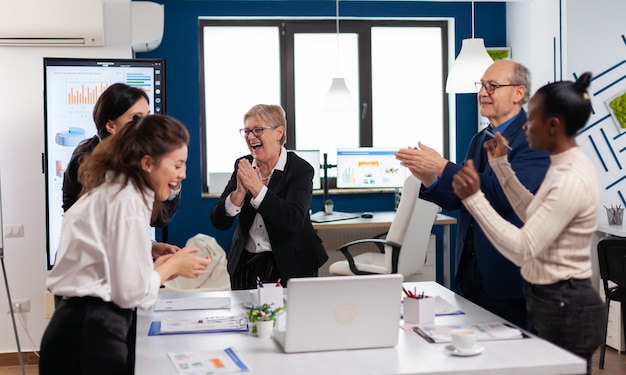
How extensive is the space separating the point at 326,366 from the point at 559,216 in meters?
0.75

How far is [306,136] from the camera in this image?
6.80m

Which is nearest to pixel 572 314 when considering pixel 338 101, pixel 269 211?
pixel 269 211

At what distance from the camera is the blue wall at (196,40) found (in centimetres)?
632

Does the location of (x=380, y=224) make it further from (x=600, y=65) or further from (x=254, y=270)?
(x=254, y=270)

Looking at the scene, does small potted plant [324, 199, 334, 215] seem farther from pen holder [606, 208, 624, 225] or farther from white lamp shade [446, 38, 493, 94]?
pen holder [606, 208, 624, 225]

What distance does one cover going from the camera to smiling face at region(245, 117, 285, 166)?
11.5 feet

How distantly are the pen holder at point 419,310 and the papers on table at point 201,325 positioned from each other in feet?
1.74

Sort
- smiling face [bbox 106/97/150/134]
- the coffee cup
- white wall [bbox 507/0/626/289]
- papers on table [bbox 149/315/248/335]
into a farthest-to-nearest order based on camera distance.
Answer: white wall [bbox 507/0/626/289], smiling face [bbox 106/97/150/134], papers on table [bbox 149/315/248/335], the coffee cup

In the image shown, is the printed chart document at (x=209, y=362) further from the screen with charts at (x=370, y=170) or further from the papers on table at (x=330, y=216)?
the screen with charts at (x=370, y=170)

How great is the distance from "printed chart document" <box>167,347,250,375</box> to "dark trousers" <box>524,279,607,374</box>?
34.6 inches

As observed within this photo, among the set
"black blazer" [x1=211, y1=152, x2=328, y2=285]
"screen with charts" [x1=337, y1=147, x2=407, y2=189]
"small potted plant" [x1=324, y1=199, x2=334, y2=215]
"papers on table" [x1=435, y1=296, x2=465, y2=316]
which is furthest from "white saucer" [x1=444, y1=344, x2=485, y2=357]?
"screen with charts" [x1=337, y1=147, x2=407, y2=189]

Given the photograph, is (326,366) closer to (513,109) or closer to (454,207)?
(454,207)

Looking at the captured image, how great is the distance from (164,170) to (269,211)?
1.05 meters

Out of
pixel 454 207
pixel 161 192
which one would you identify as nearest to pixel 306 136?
pixel 454 207
